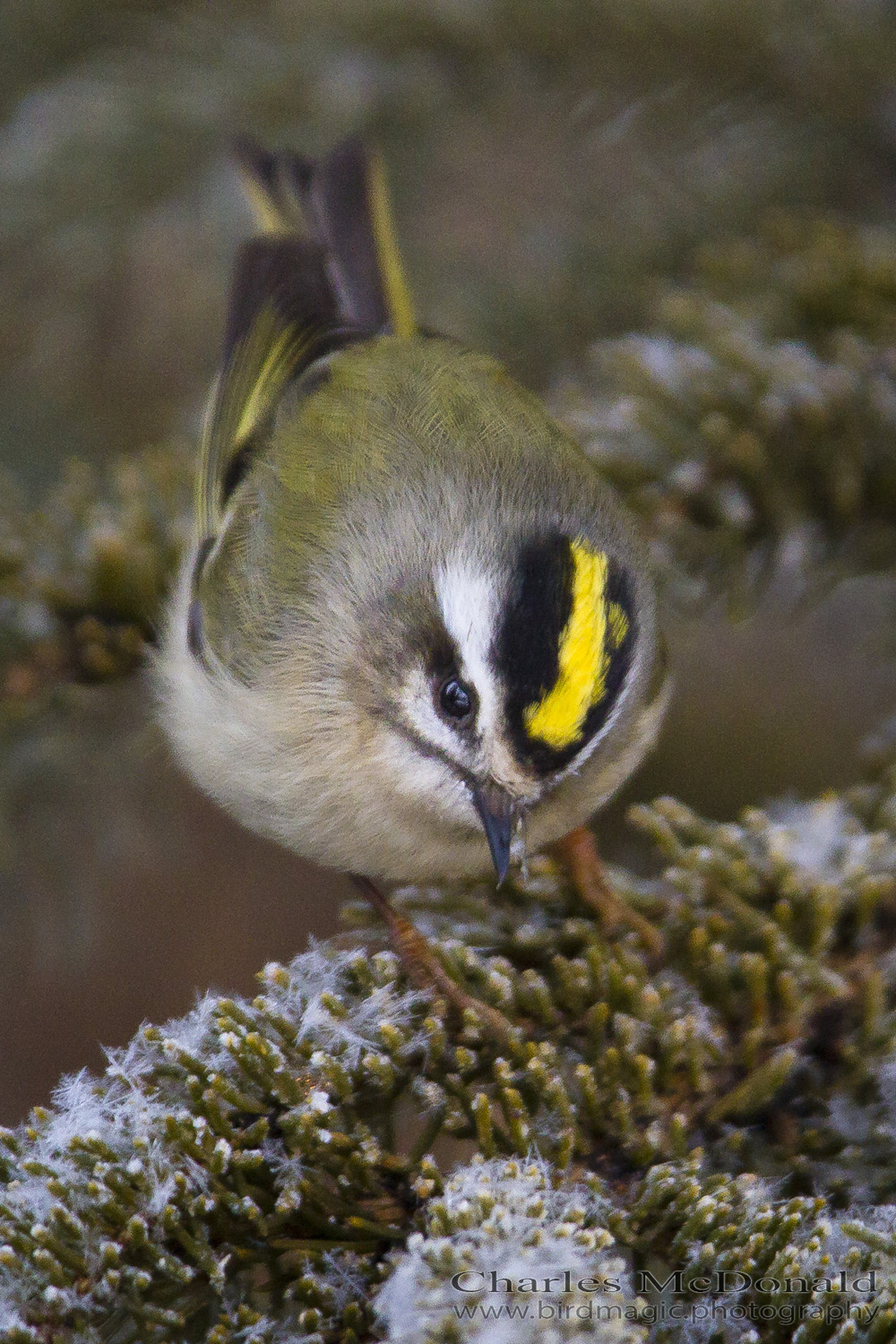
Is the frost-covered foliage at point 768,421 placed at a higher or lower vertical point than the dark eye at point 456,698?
higher

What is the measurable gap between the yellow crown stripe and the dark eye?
100 mm

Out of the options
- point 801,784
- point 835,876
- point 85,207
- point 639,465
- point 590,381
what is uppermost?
point 85,207

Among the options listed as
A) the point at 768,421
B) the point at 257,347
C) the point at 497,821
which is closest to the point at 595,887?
the point at 497,821

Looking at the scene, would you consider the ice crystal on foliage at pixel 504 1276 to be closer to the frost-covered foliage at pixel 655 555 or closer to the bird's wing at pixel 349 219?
the frost-covered foliage at pixel 655 555

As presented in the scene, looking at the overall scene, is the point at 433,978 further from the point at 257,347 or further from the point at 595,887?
the point at 257,347

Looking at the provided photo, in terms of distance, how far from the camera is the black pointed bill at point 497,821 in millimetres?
1350

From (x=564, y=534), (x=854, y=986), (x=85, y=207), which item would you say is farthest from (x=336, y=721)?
(x=85, y=207)

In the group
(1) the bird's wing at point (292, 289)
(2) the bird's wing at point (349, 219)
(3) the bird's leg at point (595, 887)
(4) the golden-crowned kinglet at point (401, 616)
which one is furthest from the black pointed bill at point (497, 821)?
(2) the bird's wing at point (349, 219)

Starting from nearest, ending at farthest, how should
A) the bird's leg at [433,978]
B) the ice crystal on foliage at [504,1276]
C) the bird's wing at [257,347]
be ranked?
the ice crystal on foliage at [504,1276]
the bird's leg at [433,978]
the bird's wing at [257,347]

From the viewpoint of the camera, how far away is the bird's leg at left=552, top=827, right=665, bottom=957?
1330 millimetres

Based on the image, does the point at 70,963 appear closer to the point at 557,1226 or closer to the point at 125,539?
the point at 125,539

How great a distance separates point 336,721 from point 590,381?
2.78ft

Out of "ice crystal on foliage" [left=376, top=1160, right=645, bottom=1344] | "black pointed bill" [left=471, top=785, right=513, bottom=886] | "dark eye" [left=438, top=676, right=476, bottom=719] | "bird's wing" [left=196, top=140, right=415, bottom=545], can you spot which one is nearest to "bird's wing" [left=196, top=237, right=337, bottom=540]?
"bird's wing" [left=196, top=140, right=415, bottom=545]

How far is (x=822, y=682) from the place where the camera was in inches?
99.5
